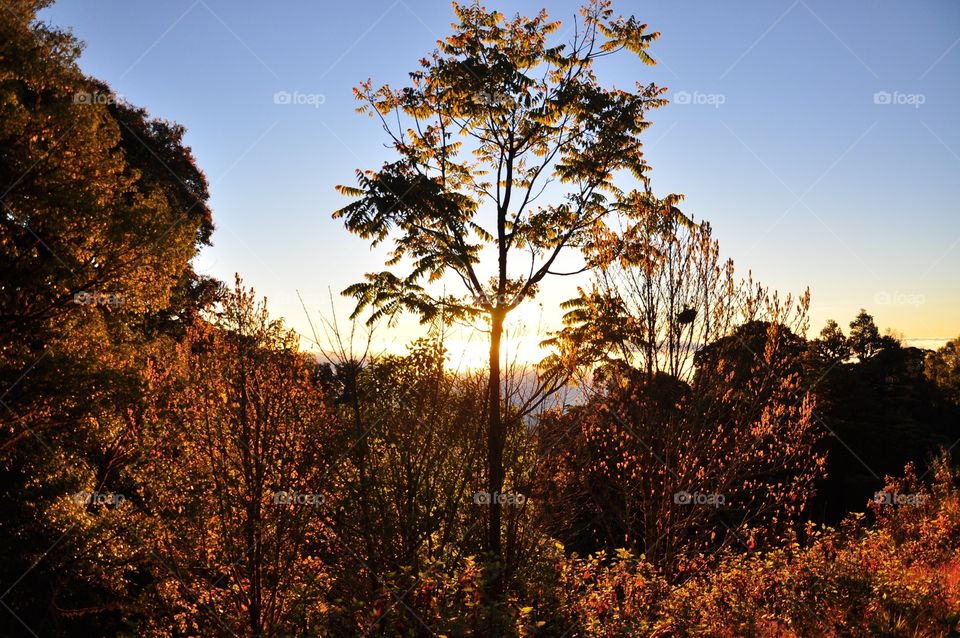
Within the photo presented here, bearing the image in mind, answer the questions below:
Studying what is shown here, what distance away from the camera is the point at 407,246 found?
34.6ft

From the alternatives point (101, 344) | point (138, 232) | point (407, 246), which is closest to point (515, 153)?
point (407, 246)

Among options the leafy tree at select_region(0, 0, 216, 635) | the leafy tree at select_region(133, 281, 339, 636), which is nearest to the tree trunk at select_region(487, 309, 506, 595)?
the leafy tree at select_region(133, 281, 339, 636)

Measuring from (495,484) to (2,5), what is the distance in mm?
12410
